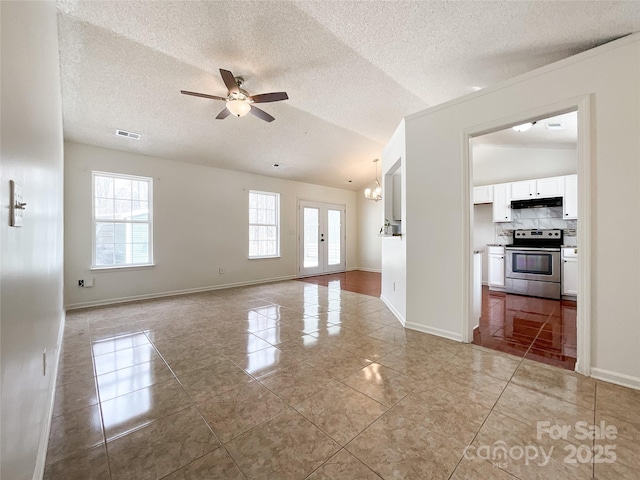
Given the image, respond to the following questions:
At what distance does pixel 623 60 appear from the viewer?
2.00 meters

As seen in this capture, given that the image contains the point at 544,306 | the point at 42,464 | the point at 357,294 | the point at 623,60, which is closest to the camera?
the point at 42,464

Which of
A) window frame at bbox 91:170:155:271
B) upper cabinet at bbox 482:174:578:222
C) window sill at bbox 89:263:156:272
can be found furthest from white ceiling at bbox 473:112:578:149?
window sill at bbox 89:263:156:272

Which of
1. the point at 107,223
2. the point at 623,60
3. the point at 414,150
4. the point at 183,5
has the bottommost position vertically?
the point at 107,223

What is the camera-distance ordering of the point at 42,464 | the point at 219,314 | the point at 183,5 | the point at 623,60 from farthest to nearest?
the point at 219,314 < the point at 183,5 < the point at 623,60 < the point at 42,464

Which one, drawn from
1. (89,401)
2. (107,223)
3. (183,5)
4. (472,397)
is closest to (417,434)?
(472,397)

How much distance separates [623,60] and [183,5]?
3569mm

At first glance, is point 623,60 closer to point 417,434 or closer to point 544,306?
point 417,434

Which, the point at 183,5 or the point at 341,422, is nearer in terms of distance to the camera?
the point at 341,422

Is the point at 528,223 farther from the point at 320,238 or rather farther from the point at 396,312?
the point at 320,238

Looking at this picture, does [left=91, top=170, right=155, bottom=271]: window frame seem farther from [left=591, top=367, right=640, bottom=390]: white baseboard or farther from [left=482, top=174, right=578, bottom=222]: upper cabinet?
[left=482, top=174, right=578, bottom=222]: upper cabinet

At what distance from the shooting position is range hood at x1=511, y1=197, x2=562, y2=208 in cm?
502

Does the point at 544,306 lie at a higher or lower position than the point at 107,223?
lower

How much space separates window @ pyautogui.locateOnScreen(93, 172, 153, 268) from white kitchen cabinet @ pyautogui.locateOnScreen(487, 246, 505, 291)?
6.76m

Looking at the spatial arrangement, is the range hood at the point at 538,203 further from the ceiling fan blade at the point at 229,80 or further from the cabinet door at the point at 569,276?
the ceiling fan blade at the point at 229,80
